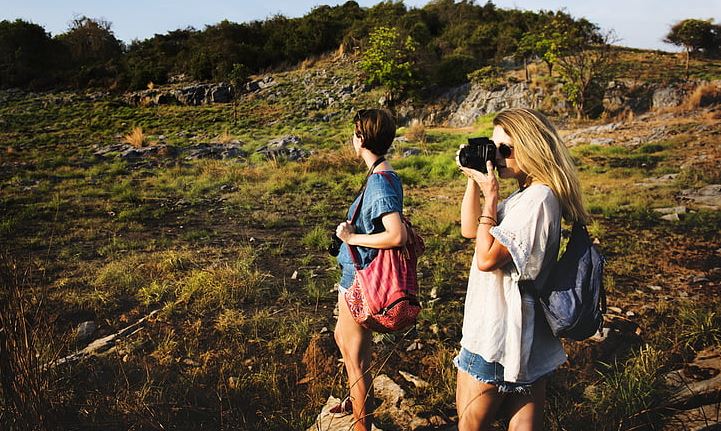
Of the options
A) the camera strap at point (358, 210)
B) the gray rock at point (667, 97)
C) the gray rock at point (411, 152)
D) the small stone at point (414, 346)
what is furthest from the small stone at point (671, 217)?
the gray rock at point (667, 97)

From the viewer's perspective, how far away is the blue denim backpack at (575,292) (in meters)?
1.47

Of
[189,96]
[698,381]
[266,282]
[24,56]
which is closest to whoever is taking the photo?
[698,381]

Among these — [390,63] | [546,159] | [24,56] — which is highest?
[24,56]

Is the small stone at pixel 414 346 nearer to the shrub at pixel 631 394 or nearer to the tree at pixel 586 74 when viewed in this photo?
the shrub at pixel 631 394

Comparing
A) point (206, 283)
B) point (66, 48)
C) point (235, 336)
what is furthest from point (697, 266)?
→ point (66, 48)

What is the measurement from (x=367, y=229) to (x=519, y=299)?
75 centimetres

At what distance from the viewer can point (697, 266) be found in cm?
467

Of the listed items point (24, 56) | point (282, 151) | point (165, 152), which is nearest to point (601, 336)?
point (282, 151)

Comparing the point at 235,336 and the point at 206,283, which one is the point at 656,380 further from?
the point at 206,283

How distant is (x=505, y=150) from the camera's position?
1653mm

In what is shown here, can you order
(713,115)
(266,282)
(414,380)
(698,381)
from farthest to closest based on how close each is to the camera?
(713,115)
(266,282)
(414,380)
(698,381)

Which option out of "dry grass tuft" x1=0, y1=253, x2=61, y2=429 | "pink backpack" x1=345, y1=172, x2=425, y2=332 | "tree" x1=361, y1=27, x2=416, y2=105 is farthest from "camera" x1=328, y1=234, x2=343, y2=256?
"tree" x1=361, y1=27, x2=416, y2=105

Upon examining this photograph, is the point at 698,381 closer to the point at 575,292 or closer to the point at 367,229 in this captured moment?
the point at 575,292

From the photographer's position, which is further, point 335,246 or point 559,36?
point 559,36
